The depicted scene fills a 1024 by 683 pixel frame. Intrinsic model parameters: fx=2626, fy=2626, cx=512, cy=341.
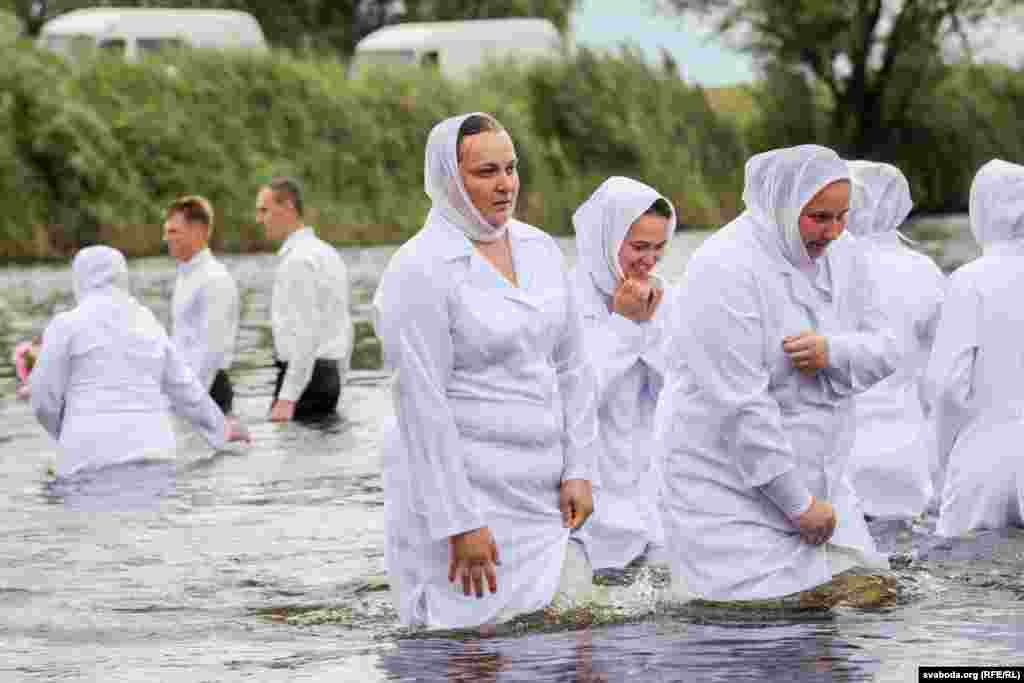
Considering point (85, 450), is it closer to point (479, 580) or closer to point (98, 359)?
point (98, 359)

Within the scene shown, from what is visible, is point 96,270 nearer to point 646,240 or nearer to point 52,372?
point 52,372

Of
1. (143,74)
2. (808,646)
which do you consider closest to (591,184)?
(143,74)

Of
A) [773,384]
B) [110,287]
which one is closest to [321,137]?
[110,287]

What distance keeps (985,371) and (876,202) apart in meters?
1.49

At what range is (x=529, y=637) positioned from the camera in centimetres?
977

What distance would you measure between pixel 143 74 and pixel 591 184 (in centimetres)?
1072

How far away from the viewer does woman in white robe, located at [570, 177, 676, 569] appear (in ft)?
38.5

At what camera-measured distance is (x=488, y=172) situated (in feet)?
30.6

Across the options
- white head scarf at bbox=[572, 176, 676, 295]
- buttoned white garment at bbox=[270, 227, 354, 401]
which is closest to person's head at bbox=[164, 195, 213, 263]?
buttoned white garment at bbox=[270, 227, 354, 401]

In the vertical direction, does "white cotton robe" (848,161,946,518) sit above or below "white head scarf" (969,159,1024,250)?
below

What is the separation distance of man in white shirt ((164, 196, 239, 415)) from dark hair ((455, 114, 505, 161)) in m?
9.33

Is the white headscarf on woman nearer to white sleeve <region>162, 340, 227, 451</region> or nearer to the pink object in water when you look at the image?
white sleeve <region>162, 340, 227, 451</region>

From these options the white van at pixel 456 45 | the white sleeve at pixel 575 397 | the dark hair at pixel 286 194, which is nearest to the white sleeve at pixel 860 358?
the white sleeve at pixel 575 397

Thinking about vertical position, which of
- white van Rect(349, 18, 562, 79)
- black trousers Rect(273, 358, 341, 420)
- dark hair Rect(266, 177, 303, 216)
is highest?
white van Rect(349, 18, 562, 79)
